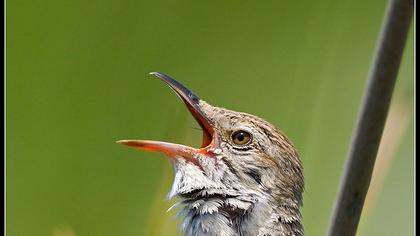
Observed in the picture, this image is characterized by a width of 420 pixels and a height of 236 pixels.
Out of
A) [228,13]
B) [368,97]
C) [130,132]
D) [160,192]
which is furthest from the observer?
[228,13]

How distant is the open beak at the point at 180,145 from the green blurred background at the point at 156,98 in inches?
1.7

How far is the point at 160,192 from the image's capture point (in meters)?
2.41

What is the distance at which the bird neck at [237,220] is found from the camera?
262 cm

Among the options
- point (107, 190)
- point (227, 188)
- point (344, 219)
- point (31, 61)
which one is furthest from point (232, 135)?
point (344, 219)

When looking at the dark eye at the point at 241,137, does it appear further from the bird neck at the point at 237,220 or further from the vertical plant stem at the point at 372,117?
the vertical plant stem at the point at 372,117

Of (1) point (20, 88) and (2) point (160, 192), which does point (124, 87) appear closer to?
(1) point (20, 88)

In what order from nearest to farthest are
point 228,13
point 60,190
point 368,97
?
point 368,97, point 60,190, point 228,13

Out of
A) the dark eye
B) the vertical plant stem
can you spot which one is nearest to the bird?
the dark eye

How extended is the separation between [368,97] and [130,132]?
1162mm

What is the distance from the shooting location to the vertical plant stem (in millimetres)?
1786

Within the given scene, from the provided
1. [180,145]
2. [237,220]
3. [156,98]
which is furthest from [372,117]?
[156,98]

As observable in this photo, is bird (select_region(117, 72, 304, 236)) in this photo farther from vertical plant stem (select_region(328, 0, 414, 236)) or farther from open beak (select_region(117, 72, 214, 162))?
vertical plant stem (select_region(328, 0, 414, 236))

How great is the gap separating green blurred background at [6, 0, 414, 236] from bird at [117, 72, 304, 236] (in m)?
0.06

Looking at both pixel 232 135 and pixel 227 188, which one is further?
pixel 232 135
